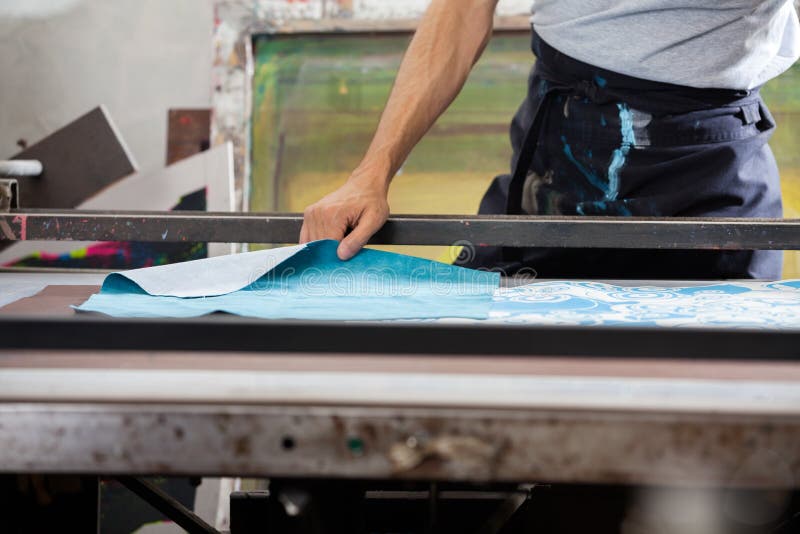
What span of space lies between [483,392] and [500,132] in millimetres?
1721

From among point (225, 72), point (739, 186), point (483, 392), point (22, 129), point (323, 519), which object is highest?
point (225, 72)

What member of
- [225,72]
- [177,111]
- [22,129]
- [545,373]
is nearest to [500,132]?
[225,72]

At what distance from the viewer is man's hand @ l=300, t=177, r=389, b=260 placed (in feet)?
3.16

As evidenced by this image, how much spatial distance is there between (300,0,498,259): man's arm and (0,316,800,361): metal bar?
0.45 metres

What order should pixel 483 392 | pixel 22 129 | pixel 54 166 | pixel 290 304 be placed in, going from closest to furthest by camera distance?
pixel 483 392 → pixel 290 304 → pixel 54 166 → pixel 22 129

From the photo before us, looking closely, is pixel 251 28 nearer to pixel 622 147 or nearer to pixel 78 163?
pixel 78 163

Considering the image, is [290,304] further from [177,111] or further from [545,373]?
[177,111]

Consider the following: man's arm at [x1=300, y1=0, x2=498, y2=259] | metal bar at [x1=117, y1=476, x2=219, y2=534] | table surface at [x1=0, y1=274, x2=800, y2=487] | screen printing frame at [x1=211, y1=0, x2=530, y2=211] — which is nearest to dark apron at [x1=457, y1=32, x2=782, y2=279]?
man's arm at [x1=300, y1=0, x2=498, y2=259]

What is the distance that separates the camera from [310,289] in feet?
2.85

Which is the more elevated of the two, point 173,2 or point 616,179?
point 173,2

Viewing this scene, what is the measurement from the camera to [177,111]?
2193 millimetres

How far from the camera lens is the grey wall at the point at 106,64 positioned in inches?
86.0

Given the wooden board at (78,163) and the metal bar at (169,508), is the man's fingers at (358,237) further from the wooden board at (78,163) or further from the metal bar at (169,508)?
the wooden board at (78,163)

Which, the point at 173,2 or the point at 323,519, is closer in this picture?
the point at 323,519
